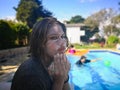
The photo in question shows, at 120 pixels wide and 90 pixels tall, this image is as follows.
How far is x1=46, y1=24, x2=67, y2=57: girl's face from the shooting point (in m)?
1.65

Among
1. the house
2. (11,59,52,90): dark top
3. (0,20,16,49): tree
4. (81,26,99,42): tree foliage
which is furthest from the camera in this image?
(81,26,99,42): tree foliage

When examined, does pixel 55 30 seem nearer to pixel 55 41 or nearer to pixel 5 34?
pixel 55 41

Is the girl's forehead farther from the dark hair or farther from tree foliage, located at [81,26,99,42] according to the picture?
tree foliage, located at [81,26,99,42]

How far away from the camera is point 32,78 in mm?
1575

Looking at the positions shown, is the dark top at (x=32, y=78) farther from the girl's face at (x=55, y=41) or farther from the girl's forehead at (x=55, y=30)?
the girl's forehead at (x=55, y=30)

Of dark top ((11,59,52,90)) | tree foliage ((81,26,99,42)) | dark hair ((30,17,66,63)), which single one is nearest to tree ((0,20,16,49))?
dark hair ((30,17,66,63))

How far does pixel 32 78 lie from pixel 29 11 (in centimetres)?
5098

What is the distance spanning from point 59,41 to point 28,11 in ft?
167

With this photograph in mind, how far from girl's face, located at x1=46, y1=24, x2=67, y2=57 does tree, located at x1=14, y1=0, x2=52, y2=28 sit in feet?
164

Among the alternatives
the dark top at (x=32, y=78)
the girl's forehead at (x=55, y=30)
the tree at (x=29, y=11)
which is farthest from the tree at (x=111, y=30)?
the dark top at (x=32, y=78)

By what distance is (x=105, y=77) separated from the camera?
14.6 m

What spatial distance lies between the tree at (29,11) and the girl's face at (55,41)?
49849 mm

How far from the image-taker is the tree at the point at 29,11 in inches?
2024

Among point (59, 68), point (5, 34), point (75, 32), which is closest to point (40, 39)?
point (59, 68)
